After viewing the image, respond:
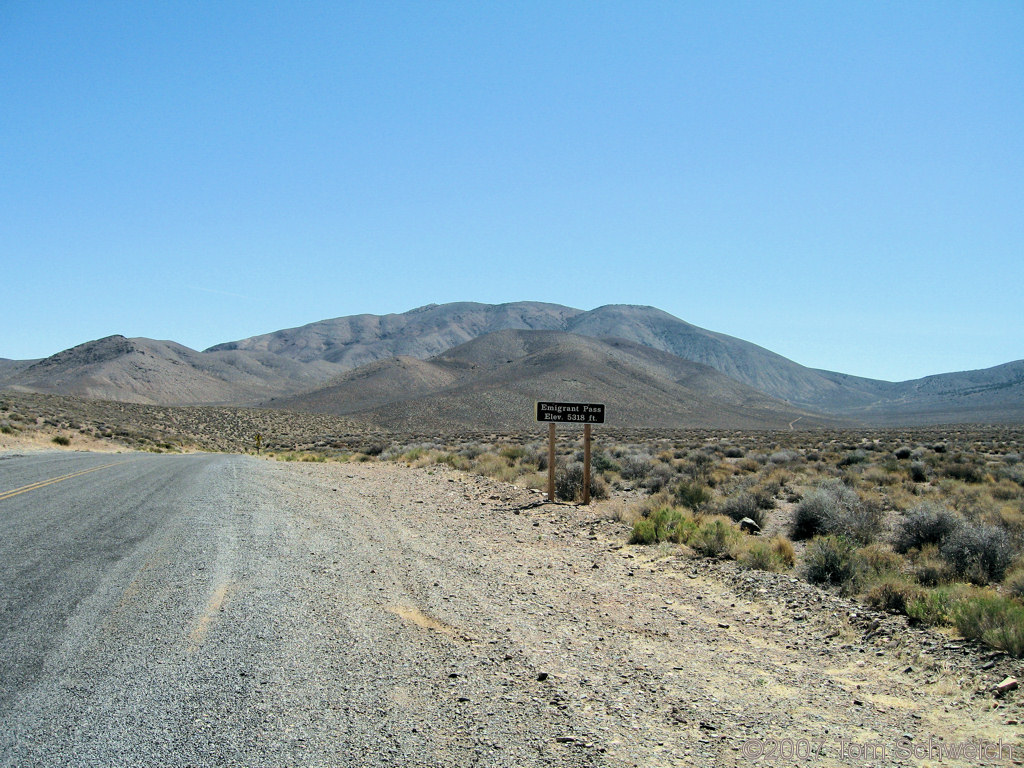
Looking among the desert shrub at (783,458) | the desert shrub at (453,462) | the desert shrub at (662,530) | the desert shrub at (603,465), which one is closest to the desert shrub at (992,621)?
the desert shrub at (662,530)

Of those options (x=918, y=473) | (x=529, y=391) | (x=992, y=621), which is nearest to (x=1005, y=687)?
(x=992, y=621)

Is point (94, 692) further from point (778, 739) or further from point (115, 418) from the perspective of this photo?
point (115, 418)

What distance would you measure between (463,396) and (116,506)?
89391 mm

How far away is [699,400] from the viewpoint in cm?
11969

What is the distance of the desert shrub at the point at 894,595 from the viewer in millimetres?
7707

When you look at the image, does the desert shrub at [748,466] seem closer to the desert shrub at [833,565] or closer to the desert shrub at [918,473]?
the desert shrub at [918,473]

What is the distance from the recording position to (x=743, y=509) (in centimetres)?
1502

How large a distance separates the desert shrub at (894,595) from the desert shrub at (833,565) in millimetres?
514

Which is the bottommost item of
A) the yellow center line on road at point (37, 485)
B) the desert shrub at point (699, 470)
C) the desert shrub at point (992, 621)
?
the desert shrub at point (699, 470)

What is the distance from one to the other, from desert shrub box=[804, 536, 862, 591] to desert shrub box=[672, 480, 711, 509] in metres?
6.42

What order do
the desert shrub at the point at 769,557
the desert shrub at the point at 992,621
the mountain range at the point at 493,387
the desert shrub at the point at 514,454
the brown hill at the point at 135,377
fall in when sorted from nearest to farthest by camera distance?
the desert shrub at the point at 992,621 < the desert shrub at the point at 769,557 < the desert shrub at the point at 514,454 < the mountain range at the point at 493,387 < the brown hill at the point at 135,377

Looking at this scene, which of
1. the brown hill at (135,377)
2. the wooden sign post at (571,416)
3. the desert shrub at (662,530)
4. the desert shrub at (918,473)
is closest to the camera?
the desert shrub at (662,530)

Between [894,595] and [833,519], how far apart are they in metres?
5.16

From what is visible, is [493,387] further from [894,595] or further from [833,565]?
[894,595]
